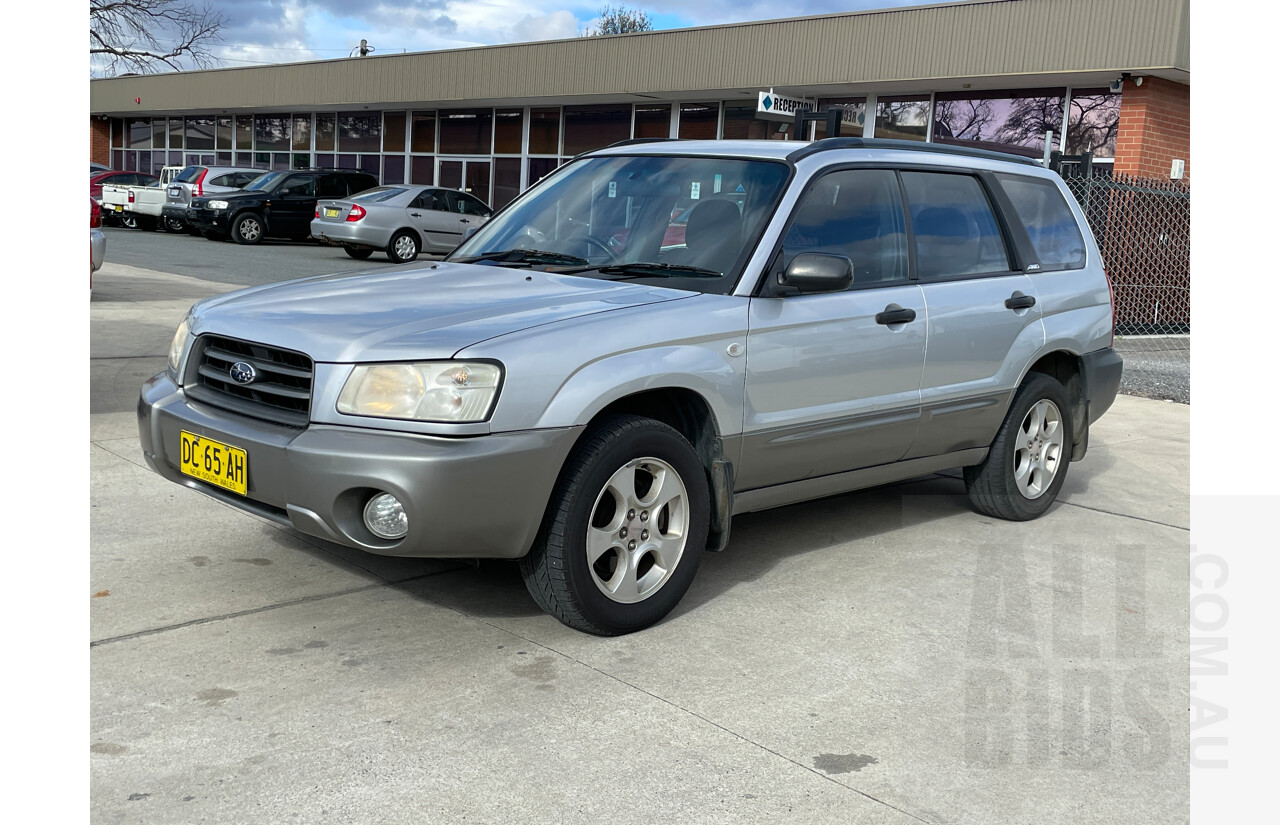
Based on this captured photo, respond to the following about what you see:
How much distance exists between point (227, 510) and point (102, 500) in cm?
59

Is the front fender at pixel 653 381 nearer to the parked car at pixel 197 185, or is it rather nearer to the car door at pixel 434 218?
the car door at pixel 434 218

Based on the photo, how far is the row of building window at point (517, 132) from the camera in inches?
744

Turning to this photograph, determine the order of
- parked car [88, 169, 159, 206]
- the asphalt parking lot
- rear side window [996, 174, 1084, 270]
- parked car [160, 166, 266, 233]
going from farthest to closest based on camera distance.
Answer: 1. parked car [88, 169, 159, 206]
2. parked car [160, 166, 266, 233]
3. rear side window [996, 174, 1084, 270]
4. the asphalt parking lot

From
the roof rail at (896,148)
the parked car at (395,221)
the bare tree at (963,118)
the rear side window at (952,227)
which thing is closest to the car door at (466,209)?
the parked car at (395,221)

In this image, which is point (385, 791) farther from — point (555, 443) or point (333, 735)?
point (555, 443)

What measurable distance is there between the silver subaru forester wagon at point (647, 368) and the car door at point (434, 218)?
1780 cm

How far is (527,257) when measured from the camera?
5.05 metres

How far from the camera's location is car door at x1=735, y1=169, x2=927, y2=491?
4.62 meters

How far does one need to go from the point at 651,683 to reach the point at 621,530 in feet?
1.89

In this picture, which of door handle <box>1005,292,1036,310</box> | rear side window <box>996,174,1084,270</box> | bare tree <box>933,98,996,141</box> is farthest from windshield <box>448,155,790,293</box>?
bare tree <box>933,98,996,141</box>

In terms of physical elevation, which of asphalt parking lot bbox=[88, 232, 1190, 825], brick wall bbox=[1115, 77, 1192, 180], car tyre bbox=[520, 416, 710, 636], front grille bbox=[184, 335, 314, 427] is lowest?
asphalt parking lot bbox=[88, 232, 1190, 825]

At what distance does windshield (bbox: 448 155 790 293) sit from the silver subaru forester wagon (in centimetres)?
1

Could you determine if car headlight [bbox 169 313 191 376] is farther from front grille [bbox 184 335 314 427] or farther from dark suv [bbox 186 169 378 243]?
dark suv [bbox 186 169 378 243]

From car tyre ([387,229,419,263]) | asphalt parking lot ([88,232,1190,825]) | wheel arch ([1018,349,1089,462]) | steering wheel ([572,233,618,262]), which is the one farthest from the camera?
car tyre ([387,229,419,263])
